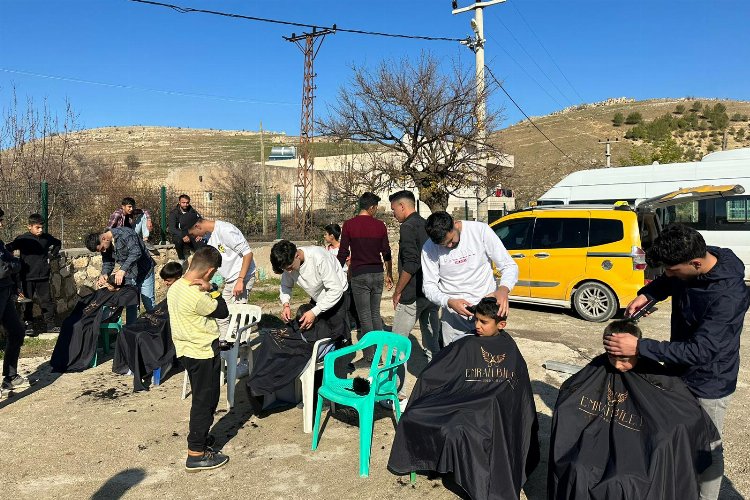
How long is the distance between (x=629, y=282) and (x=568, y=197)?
806cm

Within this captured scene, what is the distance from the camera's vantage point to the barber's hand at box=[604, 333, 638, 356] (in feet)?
9.29

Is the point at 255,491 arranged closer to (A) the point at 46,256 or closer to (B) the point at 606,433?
(B) the point at 606,433

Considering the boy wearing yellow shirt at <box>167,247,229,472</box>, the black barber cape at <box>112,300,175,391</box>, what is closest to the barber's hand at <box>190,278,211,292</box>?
the boy wearing yellow shirt at <box>167,247,229,472</box>

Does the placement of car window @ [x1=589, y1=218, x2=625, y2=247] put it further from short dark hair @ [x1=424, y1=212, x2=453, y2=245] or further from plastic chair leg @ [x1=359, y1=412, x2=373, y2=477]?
plastic chair leg @ [x1=359, y1=412, x2=373, y2=477]

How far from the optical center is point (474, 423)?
10.5ft

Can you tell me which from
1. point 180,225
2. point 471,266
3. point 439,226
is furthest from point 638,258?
point 180,225

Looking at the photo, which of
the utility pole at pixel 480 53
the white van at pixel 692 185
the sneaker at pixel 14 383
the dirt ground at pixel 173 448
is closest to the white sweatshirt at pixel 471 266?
the dirt ground at pixel 173 448

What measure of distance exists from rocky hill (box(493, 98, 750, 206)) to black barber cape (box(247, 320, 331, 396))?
30373mm

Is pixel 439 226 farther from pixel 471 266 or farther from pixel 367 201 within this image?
pixel 367 201

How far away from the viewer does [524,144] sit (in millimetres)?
55594

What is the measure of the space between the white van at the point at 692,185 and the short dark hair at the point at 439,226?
7.41 m

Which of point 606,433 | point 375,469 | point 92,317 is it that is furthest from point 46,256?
point 606,433

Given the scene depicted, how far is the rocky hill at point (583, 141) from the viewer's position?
42625 millimetres

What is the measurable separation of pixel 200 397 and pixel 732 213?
1211cm
